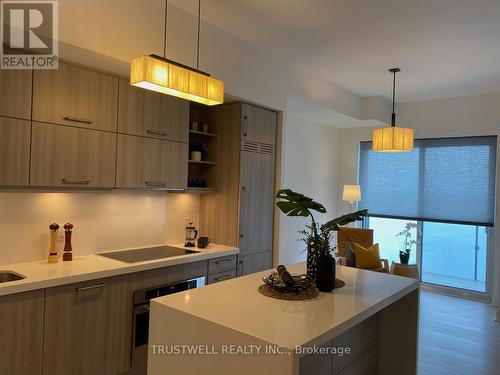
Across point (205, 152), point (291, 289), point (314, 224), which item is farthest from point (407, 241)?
point (291, 289)

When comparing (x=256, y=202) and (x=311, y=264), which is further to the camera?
(x=256, y=202)

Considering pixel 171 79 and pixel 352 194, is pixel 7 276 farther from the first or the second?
pixel 352 194

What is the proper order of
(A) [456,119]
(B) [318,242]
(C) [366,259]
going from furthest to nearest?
(A) [456,119], (C) [366,259], (B) [318,242]

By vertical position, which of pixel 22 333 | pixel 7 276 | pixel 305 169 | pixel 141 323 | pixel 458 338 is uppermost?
pixel 305 169

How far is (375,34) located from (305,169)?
2.82 metres

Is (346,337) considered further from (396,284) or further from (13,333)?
(13,333)

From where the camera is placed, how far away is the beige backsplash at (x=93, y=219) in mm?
2623

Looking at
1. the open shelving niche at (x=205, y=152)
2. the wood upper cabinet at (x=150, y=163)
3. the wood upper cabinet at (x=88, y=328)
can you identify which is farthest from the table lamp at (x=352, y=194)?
the wood upper cabinet at (x=88, y=328)

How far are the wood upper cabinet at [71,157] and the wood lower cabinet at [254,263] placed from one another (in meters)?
1.50

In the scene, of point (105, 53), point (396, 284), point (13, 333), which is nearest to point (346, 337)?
point (396, 284)

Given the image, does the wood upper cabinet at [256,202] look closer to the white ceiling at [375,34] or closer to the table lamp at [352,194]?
the white ceiling at [375,34]

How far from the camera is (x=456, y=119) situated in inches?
213

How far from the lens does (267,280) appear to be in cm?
203

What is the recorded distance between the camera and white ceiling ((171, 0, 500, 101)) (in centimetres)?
281
